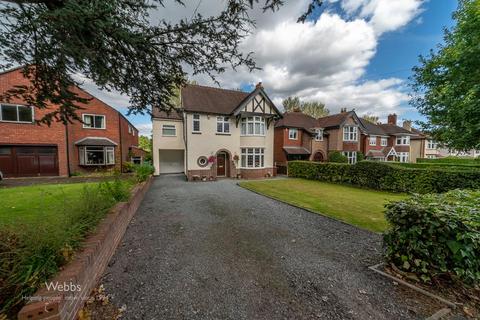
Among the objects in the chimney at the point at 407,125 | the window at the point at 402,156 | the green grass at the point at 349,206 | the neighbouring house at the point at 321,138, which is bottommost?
the green grass at the point at 349,206

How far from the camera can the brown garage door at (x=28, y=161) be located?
46.4 feet

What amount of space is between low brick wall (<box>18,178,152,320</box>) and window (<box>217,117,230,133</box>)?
546 inches

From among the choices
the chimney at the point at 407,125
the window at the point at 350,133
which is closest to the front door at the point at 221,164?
the window at the point at 350,133

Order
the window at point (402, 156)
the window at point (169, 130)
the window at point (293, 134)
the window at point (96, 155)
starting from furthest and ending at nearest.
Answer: the window at point (402, 156)
the window at point (293, 134)
the window at point (169, 130)
the window at point (96, 155)

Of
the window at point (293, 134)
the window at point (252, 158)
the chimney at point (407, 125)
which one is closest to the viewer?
the window at point (252, 158)

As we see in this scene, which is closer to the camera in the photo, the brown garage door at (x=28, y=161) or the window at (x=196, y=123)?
the brown garage door at (x=28, y=161)

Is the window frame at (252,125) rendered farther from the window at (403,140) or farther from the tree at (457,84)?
the window at (403,140)

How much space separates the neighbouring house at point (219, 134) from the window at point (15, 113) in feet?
28.6

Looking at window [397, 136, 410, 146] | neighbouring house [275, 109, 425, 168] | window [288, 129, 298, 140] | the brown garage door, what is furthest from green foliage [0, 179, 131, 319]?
window [397, 136, 410, 146]

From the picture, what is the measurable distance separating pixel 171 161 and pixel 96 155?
6619mm

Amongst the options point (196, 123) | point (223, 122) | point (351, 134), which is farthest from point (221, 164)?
point (351, 134)

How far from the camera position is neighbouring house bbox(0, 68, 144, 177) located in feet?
46.1

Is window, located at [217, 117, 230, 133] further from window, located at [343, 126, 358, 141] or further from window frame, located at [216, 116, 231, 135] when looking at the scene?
window, located at [343, 126, 358, 141]

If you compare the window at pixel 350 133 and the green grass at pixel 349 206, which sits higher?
the window at pixel 350 133
